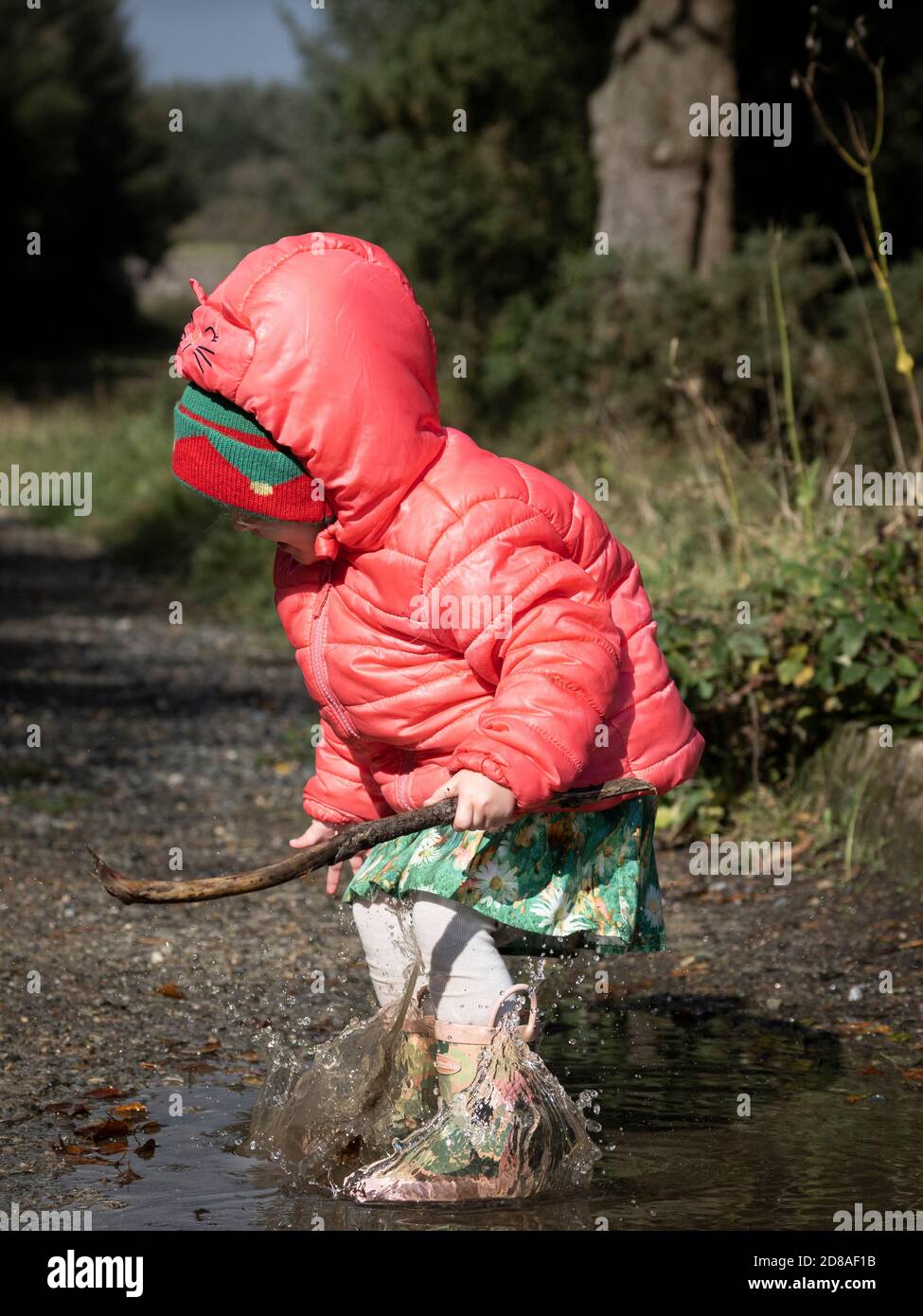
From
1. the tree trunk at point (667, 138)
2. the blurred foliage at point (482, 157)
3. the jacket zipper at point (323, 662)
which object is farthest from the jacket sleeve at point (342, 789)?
the blurred foliage at point (482, 157)

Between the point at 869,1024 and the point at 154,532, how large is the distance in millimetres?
10917

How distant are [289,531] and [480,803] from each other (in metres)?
0.64

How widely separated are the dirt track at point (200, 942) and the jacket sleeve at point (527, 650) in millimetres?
1235

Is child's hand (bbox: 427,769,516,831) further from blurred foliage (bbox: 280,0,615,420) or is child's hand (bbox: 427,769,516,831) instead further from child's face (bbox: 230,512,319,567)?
blurred foliage (bbox: 280,0,615,420)

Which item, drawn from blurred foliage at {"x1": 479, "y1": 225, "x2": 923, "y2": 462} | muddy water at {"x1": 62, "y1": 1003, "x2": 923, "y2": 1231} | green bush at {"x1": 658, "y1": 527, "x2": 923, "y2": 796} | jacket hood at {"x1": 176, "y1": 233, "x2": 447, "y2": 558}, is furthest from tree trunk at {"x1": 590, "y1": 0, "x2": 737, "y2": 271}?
jacket hood at {"x1": 176, "y1": 233, "x2": 447, "y2": 558}

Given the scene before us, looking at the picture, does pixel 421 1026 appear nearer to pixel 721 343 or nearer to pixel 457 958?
pixel 457 958

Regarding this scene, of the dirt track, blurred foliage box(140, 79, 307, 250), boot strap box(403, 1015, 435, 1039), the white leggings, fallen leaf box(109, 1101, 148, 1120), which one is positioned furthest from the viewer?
blurred foliage box(140, 79, 307, 250)

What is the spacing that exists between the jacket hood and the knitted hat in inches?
1.4

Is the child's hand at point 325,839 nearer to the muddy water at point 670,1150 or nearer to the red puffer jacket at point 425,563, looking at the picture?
the red puffer jacket at point 425,563

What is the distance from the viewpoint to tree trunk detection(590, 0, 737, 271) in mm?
11219

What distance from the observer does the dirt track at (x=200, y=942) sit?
3.65 meters

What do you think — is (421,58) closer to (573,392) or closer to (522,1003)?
(573,392)

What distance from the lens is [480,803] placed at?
256 centimetres
